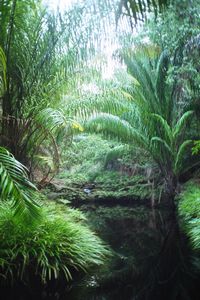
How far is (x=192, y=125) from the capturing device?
32.7ft

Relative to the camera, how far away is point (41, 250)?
407 centimetres

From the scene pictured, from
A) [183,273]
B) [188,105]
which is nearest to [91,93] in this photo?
[188,105]

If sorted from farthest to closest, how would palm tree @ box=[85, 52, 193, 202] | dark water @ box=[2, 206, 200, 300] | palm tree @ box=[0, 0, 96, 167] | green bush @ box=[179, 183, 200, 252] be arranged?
palm tree @ box=[85, 52, 193, 202] → palm tree @ box=[0, 0, 96, 167] → green bush @ box=[179, 183, 200, 252] → dark water @ box=[2, 206, 200, 300]

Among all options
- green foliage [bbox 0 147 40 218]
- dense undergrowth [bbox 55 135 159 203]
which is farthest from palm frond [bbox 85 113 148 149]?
green foliage [bbox 0 147 40 218]

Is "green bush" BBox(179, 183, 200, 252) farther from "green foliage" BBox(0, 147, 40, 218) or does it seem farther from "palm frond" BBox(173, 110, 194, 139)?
"green foliage" BBox(0, 147, 40, 218)

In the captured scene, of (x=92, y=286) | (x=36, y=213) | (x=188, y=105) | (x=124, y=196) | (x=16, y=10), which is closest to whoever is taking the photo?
(x=36, y=213)

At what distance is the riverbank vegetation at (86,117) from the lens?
4.02 meters

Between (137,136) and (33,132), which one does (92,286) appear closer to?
(33,132)

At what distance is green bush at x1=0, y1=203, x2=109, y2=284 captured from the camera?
3891 millimetres

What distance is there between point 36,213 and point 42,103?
3.07 m

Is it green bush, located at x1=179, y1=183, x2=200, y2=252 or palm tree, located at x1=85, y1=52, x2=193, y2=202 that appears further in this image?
palm tree, located at x1=85, y1=52, x2=193, y2=202

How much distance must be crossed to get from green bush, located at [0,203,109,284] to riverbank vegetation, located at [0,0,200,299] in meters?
0.01

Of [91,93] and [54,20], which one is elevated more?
[54,20]

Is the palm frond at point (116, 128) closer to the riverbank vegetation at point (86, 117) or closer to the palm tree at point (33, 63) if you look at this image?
the riverbank vegetation at point (86, 117)
